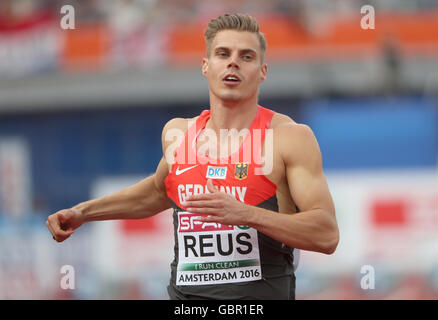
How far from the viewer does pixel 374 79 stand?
15.7 metres

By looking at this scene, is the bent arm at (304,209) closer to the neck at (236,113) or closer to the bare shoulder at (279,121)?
the bare shoulder at (279,121)

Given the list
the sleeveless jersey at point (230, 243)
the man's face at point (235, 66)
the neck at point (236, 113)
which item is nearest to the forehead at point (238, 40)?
the man's face at point (235, 66)

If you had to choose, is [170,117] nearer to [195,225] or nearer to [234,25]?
[234,25]

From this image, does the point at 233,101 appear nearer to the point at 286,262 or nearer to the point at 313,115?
the point at 286,262

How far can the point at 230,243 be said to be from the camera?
13.7 ft

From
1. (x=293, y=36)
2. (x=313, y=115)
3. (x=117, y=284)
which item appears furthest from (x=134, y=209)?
(x=293, y=36)

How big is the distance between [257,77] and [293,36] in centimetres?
1323

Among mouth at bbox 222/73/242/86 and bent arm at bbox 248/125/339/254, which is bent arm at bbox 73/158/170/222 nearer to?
mouth at bbox 222/73/242/86

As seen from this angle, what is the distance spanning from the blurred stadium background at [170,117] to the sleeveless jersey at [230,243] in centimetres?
696

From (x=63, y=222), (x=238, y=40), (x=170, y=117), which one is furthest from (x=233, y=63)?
(x=170, y=117)

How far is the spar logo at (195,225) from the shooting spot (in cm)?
417

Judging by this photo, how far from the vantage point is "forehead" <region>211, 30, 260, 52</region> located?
14.0 ft

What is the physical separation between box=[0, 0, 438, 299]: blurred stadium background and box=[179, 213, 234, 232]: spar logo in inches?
278
